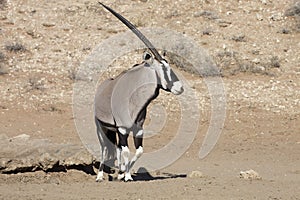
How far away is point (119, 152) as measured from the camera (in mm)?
11289

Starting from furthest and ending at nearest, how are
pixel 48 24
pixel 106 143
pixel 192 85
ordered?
pixel 48 24 → pixel 192 85 → pixel 106 143

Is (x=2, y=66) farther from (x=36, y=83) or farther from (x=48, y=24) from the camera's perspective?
(x=48, y=24)

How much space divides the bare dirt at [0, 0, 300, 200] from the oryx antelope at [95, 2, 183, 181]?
0.60 m

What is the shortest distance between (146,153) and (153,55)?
470 cm

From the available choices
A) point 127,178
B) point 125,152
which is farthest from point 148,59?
point 127,178

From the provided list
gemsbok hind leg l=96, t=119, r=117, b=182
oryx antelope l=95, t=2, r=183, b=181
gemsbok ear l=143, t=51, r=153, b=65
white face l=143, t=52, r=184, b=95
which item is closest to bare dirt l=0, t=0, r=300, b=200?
gemsbok hind leg l=96, t=119, r=117, b=182

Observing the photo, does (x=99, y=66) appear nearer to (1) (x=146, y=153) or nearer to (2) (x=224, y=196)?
(1) (x=146, y=153)

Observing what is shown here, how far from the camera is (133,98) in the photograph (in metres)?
10.9

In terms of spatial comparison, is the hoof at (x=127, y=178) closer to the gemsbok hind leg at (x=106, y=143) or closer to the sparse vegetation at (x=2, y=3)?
the gemsbok hind leg at (x=106, y=143)

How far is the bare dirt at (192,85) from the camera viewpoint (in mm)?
10070

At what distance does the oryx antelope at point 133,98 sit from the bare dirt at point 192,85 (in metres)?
0.60

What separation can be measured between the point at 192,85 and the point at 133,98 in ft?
31.4

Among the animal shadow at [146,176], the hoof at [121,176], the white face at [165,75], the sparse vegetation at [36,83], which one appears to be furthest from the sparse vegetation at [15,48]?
the white face at [165,75]

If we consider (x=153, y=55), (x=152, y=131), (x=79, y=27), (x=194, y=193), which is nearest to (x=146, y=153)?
(x=152, y=131)
